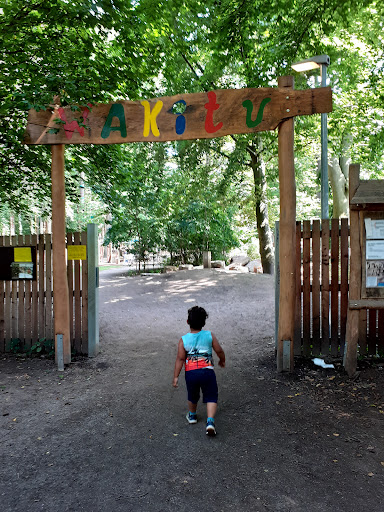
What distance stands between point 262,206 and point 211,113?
11.1 meters

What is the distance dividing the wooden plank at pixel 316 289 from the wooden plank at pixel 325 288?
7 centimetres

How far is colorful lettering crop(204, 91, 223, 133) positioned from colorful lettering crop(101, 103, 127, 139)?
1.22 meters

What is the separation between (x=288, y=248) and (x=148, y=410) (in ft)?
9.06

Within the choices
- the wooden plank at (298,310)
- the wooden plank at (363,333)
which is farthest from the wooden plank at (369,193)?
the wooden plank at (363,333)

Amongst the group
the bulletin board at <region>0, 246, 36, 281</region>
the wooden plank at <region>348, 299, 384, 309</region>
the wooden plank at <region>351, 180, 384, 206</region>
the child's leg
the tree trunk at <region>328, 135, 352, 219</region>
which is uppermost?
the tree trunk at <region>328, 135, 352, 219</region>

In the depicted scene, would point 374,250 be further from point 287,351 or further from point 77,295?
point 77,295

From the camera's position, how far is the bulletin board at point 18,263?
630 cm

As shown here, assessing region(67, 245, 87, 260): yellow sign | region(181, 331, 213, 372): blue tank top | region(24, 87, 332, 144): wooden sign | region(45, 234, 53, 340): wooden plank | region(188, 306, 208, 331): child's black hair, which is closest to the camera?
region(181, 331, 213, 372): blue tank top

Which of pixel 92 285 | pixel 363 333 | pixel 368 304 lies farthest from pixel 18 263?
pixel 363 333

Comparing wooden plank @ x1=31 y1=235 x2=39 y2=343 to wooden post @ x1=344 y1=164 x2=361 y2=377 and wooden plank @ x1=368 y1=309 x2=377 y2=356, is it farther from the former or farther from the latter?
A: wooden plank @ x1=368 y1=309 x2=377 y2=356

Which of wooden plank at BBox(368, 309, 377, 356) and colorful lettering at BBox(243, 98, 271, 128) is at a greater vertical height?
colorful lettering at BBox(243, 98, 271, 128)

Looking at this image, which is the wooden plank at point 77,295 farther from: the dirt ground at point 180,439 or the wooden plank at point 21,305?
the wooden plank at point 21,305

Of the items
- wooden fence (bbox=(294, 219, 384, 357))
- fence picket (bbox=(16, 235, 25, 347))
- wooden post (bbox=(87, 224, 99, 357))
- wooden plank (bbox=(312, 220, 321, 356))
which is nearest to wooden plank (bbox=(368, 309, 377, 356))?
wooden fence (bbox=(294, 219, 384, 357))

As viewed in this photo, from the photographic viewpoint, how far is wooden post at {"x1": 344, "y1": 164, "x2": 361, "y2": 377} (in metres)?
4.78
